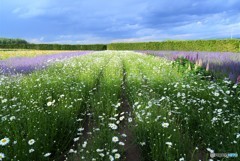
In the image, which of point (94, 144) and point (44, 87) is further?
point (44, 87)

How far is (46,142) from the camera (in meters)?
4.26

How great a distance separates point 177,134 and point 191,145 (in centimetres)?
27

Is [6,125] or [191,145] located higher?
[6,125]

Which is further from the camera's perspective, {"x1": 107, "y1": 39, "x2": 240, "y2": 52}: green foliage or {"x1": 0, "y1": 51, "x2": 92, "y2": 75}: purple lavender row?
{"x1": 107, "y1": 39, "x2": 240, "y2": 52}: green foliage

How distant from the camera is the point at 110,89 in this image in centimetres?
745

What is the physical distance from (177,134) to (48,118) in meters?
2.28

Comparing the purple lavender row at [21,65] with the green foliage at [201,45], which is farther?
the green foliage at [201,45]

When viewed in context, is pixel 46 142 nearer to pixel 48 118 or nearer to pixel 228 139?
pixel 48 118

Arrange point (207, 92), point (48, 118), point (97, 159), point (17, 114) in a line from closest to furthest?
1. point (97, 159)
2. point (48, 118)
3. point (17, 114)
4. point (207, 92)

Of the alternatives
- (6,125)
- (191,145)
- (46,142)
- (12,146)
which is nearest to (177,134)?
(191,145)

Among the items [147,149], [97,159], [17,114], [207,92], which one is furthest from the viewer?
[207,92]

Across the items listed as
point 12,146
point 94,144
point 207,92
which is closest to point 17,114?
point 12,146

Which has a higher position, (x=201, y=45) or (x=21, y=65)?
(x=21, y=65)

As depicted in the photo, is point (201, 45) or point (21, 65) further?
point (201, 45)
